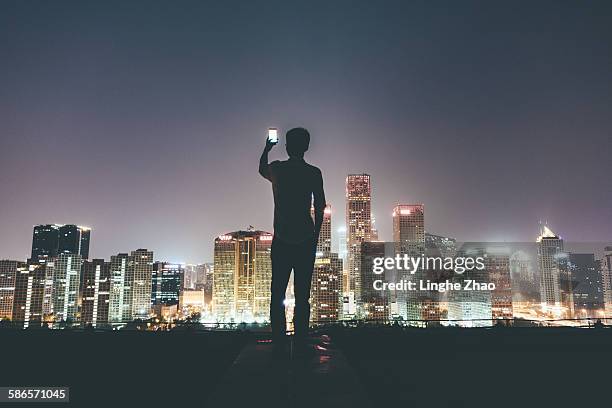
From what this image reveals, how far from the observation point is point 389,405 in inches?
121

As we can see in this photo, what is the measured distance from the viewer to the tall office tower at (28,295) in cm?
8306

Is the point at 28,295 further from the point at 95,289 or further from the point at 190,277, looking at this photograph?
the point at 190,277

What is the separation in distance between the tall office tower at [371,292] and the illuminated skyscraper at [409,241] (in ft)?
13.4

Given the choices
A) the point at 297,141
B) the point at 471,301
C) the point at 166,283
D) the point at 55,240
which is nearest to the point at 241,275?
the point at 166,283

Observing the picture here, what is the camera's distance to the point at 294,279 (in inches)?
174

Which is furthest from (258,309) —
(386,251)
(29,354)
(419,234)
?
(29,354)

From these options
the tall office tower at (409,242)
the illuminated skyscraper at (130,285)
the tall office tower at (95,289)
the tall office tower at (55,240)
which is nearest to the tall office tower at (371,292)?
the tall office tower at (409,242)

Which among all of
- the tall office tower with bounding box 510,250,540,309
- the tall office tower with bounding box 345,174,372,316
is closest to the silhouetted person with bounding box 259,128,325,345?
the tall office tower with bounding box 510,250,540,309

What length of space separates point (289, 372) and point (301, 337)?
130cm

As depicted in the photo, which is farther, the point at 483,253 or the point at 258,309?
the point at 258,309

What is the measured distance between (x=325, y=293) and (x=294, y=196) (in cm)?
8954

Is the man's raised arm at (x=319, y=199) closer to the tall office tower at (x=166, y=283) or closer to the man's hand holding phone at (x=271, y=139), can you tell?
the man's hand holding phone at (x=271, y=139)

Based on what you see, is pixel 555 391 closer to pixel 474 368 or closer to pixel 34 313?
pixel 474 368

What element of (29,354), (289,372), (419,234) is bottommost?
(29,354)
